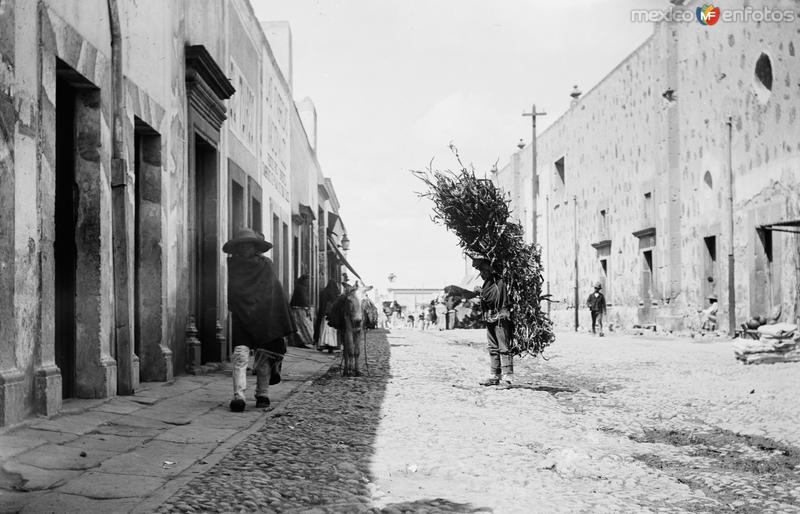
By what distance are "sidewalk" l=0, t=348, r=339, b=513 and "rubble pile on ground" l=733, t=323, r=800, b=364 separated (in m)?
7.52

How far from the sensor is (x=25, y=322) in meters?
5.07

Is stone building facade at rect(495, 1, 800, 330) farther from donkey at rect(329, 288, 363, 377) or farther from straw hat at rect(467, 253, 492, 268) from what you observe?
donkey at rect(329, 288, 363, 377)

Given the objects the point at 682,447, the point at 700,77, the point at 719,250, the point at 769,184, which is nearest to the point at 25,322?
the point at 682,447

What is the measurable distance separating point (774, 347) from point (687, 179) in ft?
36.7

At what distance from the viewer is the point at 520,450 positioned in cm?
527

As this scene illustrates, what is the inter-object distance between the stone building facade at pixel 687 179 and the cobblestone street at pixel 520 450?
24.2 ft

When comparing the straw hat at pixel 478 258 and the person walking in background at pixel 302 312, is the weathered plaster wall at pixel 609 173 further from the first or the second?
the straw hat at pixel 478 258

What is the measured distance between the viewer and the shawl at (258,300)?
694 cm

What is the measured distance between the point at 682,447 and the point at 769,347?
284 inches

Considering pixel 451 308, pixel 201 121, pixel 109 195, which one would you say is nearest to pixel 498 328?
pixel 109 195

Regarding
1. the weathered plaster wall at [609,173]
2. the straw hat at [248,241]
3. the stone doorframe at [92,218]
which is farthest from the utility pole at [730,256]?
the stone doorframe at [92,218]

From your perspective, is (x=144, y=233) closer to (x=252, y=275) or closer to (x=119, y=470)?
(x=252, y=275)

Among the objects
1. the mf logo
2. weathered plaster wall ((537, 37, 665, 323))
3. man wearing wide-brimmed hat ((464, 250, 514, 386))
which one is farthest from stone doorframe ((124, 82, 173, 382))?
weathered plaster wall ((537, 37, 665, 323))

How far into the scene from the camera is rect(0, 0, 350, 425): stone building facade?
5.04 metres
